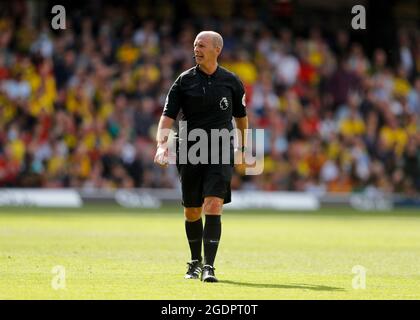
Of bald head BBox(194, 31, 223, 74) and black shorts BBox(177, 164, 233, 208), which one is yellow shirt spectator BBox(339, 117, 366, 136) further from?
bald head BBox(194, 31, 223, 74)

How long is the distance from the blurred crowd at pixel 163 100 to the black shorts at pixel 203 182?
15155mm

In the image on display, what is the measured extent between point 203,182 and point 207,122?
69 centimetres

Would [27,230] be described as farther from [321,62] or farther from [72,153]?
[321,62]

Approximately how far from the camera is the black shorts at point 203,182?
38.9ft

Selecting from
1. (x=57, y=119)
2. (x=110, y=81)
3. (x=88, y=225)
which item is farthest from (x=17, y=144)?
(x=88, y=225)

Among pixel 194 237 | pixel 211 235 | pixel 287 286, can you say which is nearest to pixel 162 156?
pixel 211 235

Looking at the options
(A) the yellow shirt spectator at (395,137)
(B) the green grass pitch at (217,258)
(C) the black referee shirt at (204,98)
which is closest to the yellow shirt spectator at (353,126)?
(A) the yellow shirt spectator at (395,137)

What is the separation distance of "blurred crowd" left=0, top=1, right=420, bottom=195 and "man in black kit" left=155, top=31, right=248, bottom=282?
598 inches

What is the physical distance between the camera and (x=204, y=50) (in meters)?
11.9

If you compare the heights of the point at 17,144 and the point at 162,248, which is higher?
the point at 17,144

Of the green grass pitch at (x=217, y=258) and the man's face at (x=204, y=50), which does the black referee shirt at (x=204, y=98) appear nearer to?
the man's face at (x=204, y=50)

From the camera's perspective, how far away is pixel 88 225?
20.8 m

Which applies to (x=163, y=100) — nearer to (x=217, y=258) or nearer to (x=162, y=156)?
(x=217, y=258)

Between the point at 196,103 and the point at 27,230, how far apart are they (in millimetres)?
7930
